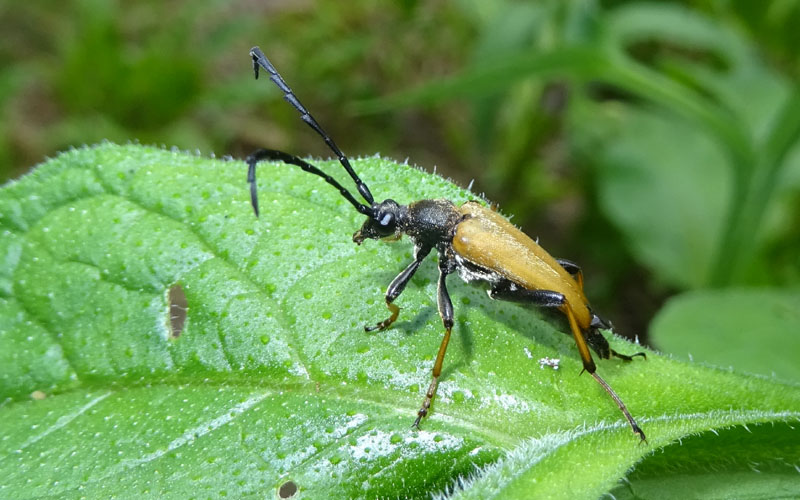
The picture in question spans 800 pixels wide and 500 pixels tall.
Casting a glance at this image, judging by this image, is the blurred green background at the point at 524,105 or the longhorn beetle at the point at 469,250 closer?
the longhorn beetle at the point at 469,250

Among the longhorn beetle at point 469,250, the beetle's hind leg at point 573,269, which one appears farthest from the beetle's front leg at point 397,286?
the beetle's hind leg at point 573,269

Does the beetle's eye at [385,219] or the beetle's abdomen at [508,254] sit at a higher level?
the beetle's eye at [385,219]

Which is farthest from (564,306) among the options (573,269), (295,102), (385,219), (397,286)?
(295,102)

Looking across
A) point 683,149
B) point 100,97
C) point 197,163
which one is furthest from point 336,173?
point 100,97

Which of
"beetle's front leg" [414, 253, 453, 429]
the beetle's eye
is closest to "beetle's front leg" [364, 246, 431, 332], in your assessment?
"beetle's front leg" [414, 253, 453, 429]

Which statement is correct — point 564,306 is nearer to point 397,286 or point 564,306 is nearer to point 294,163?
point 397,286

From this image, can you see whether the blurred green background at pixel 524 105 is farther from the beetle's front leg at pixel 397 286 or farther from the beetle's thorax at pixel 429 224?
the beetle's front leg at pixel 397 286

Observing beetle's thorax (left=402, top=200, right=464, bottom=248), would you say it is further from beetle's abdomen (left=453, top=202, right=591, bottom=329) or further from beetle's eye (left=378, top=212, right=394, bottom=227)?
beetle's eye (left=378, top=212, right=394, bottom=227)
